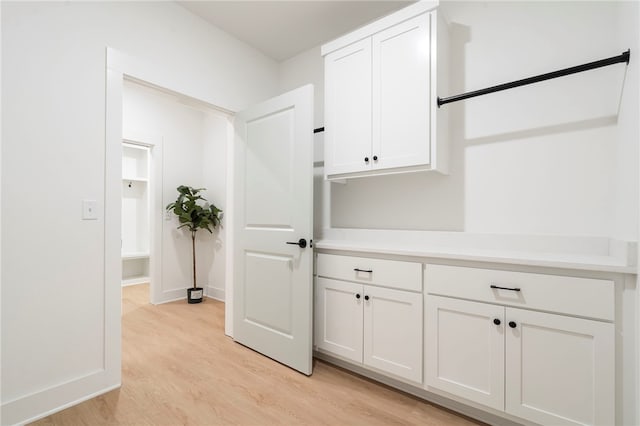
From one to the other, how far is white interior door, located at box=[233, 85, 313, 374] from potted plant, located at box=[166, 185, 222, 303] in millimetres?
1424

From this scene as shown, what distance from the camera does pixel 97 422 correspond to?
5.13ft

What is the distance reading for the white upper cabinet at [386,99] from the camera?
70.1 inches

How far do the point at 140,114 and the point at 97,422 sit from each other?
3.38 m

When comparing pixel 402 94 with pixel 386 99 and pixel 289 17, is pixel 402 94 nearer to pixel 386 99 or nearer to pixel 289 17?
pixel 386 99

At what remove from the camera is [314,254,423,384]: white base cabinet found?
1702 millimetres

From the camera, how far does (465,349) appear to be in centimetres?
153

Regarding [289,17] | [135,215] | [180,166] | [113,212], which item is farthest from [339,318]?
[135,215]

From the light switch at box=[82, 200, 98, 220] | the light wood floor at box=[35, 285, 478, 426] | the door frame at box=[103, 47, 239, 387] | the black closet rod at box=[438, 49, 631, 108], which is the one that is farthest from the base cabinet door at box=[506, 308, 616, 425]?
the light switch at box=[82, 200, 98, 220]

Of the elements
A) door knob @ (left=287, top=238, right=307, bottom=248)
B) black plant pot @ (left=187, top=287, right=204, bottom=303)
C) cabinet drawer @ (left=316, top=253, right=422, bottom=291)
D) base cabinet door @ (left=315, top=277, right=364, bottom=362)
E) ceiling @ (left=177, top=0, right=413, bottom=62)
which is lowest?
black plant pot @ (left=187, top=287, right=204, bottom=303)

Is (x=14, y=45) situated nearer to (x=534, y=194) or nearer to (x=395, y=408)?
(x=395, y=408)

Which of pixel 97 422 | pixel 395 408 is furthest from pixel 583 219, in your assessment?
pixel 97 422

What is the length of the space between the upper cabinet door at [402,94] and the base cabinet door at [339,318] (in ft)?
2.92

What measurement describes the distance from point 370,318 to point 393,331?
0.16m

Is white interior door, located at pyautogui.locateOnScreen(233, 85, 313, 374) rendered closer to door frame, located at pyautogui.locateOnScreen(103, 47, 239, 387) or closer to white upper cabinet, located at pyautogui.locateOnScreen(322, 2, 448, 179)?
white upper cabinet, located at pyautogui.locateOnScreen(322, 2, 448, 179)
